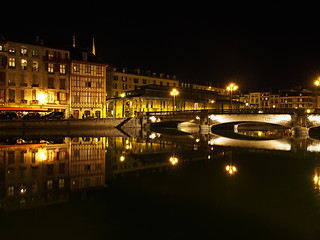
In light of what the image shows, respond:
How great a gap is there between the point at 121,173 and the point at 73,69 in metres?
53.3

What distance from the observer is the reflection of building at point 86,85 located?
62.7 metres

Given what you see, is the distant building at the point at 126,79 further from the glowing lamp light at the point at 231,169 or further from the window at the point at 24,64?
the glowing lamp light at the point at 231,169

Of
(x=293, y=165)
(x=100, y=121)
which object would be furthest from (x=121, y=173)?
(x=100, y=121)

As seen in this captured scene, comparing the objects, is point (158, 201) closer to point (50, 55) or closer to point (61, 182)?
point (61, 182)

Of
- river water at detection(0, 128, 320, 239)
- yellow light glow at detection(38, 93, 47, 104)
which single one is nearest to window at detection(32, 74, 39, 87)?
yellow light glow at detection(38, 93, 47, 104)

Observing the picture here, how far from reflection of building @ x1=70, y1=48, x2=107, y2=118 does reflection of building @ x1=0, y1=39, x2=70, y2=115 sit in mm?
1897

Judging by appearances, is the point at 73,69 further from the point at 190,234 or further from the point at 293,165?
the point at 190,234

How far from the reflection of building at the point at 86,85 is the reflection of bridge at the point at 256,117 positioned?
1534cm

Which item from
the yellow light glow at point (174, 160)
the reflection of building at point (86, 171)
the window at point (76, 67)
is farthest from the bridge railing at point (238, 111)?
the reflection of building at point (86, 171)

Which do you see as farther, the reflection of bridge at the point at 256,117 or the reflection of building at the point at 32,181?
the reflection of bridge at the point at 256,117

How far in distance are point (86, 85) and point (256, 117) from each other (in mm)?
39979

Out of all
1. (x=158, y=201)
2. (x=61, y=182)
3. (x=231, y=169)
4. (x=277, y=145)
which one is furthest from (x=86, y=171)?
(x=277, y=145)

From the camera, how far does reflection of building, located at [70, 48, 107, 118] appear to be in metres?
62.7

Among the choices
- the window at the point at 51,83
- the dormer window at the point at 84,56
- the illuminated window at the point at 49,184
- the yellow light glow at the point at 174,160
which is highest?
the dormer window at the point at 84,56
